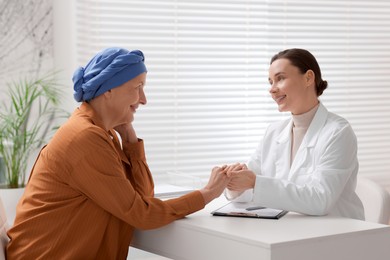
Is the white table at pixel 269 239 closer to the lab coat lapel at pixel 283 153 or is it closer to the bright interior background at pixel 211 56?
the lab coat lapel at pixel 283 153

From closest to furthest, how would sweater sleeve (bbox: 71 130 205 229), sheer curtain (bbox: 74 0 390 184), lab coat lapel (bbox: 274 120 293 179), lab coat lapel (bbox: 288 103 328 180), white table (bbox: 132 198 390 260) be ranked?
white table (bbox: 132 198 390 260) → sweater sleeve (bbox: 71 130 205 229) → lab coat lapel (bbox: 288 103 328 180) → lab coat lapel (bbox: 274 120 293 179) → sheer curtain (bbox: 74 0 390 184)

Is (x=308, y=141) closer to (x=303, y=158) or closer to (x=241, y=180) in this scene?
(x=303, y=158)

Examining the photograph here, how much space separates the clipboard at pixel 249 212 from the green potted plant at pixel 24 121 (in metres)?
1.42

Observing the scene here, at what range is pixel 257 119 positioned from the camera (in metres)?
4.59

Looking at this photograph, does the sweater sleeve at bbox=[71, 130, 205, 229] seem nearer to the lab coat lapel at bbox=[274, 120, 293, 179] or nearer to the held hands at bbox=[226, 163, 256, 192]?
the held hands at bbox=[226, 163, 256, 192]

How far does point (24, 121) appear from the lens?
386 centimetres

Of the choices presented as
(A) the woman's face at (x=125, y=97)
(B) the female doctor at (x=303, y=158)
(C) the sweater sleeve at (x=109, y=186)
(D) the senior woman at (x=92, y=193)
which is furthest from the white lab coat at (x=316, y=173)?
(A) the woman's face at (x=125, y=97)

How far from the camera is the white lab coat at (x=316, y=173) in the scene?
258 centimetres

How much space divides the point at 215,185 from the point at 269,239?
1.71 feet

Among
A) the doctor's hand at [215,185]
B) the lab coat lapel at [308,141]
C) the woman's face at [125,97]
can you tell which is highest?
the woman's face at [125,97]

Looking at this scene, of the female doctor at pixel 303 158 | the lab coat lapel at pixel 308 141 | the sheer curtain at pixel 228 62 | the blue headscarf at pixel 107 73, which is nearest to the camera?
the blue headscarf at pixel 107 73

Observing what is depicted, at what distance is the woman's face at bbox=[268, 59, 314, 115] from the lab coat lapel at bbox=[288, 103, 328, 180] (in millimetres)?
80

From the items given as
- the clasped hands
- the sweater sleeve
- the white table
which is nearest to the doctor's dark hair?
the clasped hands

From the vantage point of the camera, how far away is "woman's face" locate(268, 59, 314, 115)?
2914 millimetres
